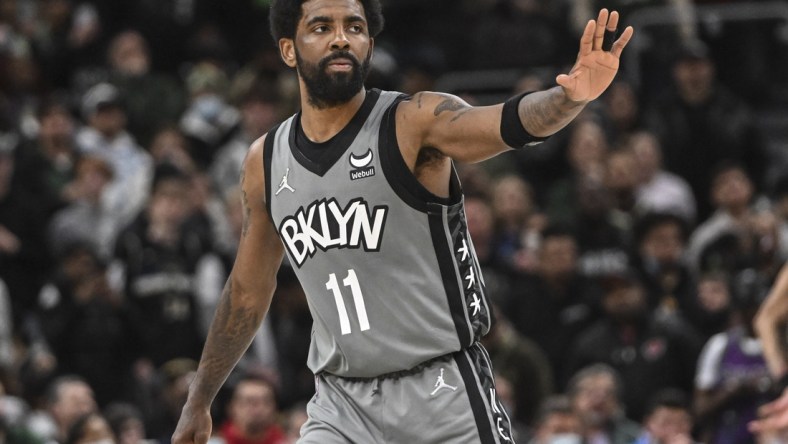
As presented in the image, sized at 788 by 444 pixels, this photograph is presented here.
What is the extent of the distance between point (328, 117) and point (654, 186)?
8587 mm

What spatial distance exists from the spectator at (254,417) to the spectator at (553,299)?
282 cm

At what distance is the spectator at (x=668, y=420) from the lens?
10805 mm

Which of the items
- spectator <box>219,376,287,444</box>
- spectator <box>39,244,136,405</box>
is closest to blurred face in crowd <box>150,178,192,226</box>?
spectator <box>39,244,136,405</box>

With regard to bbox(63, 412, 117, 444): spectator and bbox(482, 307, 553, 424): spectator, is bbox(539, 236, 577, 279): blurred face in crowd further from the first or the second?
bbox(63, 412, 117, 444): spectator

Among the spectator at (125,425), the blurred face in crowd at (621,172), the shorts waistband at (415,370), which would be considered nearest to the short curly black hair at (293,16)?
the shorts waistband at (415,370)

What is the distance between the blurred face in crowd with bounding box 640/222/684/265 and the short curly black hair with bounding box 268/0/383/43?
283 inches

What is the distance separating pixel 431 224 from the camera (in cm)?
609

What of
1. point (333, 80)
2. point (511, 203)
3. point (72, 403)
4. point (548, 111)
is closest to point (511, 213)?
point (511, 203)

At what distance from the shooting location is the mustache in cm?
615

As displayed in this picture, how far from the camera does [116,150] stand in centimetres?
1493

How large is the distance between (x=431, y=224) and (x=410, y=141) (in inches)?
13.4

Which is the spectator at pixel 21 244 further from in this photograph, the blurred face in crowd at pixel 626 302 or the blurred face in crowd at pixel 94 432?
the blurred face in crowd at pixel 626 302

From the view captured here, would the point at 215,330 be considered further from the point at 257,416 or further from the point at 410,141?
the point at 257,416

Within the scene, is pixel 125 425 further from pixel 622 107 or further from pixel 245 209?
pixel 622 107
